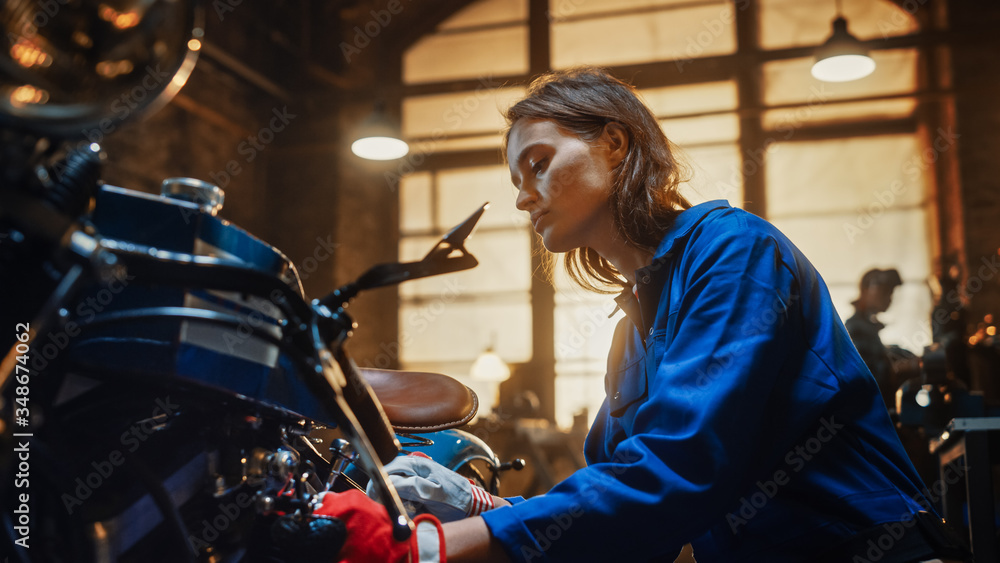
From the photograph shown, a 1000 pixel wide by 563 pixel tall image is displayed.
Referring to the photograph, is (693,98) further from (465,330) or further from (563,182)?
(563,182)

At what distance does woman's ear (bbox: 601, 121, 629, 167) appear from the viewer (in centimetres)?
147

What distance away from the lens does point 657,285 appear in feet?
4.36

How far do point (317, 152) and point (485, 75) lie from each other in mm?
1935

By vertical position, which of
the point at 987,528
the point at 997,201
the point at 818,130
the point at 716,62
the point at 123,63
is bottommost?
the point at 987,528

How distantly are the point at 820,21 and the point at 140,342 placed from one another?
330 inches

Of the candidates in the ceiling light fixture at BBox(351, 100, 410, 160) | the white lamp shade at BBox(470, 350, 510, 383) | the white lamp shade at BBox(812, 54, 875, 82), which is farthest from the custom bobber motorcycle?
the white lamp shade at BBox(470, 350, 510, 383)

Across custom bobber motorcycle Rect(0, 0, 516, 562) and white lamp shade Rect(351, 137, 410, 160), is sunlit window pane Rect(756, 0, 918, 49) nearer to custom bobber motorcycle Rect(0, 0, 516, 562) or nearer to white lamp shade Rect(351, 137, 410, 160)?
white lamp shade Rect(351, 137, 410, 160)

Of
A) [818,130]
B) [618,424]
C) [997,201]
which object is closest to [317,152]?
[818,130]

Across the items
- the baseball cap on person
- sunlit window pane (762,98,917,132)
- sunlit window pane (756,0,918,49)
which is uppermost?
sunlit window pane (756,0,918,49)

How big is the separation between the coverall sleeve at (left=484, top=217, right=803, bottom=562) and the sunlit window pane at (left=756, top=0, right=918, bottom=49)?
7758mm

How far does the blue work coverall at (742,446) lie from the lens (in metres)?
0.91

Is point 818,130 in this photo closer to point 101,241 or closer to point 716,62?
point 716,62

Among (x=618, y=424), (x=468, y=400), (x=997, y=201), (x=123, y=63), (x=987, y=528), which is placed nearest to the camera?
(x=123, y=63)

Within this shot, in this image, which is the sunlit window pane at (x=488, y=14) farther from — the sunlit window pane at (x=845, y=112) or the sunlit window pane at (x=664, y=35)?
the sunlit window pane at (x=845, y=112)
